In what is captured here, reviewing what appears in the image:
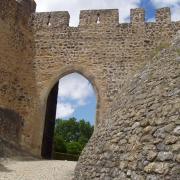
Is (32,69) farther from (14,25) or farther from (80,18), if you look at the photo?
(80,18)

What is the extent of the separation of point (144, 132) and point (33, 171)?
4616mm

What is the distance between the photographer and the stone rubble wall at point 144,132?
3.80 m

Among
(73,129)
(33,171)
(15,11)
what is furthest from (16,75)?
(73,129)

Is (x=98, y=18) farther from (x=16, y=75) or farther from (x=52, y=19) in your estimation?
(x=16, y=75)

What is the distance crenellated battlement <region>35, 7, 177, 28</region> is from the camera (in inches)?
490

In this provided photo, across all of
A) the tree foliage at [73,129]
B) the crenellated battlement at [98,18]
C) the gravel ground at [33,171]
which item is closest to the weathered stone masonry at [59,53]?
the crenellated battlement at [98,18]

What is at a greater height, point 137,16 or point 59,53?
point 137,16

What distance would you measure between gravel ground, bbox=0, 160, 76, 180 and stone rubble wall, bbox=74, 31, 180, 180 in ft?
5.70

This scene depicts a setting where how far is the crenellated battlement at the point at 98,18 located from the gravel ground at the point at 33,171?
5.90 metres

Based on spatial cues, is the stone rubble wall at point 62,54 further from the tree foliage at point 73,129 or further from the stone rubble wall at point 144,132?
the tree foliage at point 73,129

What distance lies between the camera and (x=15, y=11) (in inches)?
518

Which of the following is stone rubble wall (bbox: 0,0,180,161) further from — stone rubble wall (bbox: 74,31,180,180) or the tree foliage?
the tree foliage

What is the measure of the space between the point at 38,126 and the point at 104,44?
3806mm

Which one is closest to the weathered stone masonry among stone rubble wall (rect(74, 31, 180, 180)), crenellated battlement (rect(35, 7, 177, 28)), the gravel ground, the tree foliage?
crenellated battlement (rect(35, 7, 177, 28))
